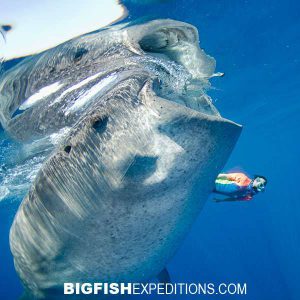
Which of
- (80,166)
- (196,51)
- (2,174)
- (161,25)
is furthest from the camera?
(2,174)

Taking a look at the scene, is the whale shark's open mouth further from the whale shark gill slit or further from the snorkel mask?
the snorkel mask

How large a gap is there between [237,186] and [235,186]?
0.05 metres

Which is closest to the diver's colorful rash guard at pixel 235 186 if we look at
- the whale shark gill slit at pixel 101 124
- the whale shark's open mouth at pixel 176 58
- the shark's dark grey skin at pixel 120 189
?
the whale shark's open mouth at pixel 176 58

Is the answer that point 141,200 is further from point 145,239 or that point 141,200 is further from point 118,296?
point 118,296

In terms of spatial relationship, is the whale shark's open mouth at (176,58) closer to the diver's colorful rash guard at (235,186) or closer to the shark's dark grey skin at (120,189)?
the shark's dark grey skin at (120,189)

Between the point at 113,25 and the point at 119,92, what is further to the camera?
the point at 113,25

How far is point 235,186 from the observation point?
21.6ft

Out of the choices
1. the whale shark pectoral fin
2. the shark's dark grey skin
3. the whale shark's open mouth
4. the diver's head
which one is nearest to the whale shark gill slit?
the shark's dark grey skin

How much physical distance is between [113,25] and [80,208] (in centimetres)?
536

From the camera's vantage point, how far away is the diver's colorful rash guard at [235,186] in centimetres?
644

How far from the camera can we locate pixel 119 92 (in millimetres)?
2910

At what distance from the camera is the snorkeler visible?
6.45 m

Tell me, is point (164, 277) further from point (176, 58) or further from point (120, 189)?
point (176, 58)

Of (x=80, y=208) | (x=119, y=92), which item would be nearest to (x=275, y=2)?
(x=119, y=92)
